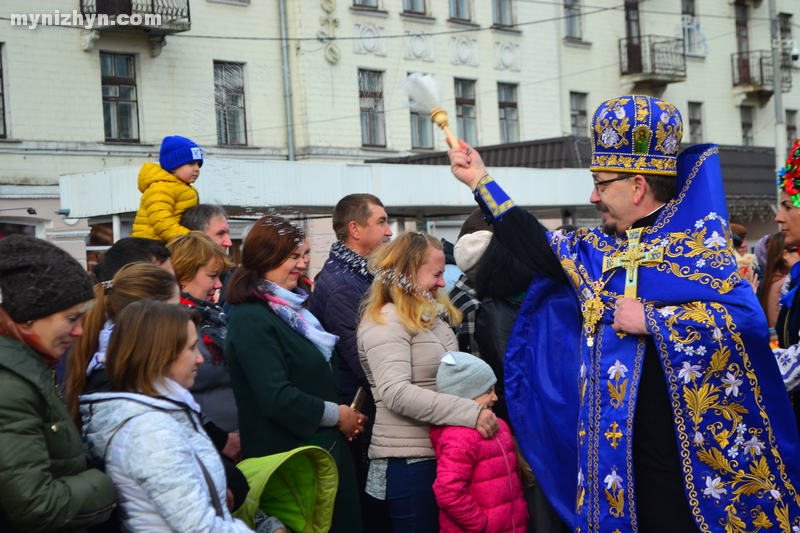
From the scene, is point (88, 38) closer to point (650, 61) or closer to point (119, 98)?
point (119, 98)

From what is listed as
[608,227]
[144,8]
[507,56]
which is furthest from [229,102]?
[608,227]

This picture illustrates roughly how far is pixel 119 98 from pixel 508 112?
33.8ft

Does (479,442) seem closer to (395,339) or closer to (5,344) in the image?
(395,339)

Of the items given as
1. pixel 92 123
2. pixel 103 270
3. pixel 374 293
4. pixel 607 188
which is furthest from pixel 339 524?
pixel 92 123

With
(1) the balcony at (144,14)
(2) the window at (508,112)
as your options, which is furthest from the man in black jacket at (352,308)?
(2) the window at (508,112)

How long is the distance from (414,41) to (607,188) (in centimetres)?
1900

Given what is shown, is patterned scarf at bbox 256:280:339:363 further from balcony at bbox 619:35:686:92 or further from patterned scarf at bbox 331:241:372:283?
balcony at bbox 619:35:686:92

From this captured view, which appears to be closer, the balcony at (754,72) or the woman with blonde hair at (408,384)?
the woman with blonde hair at (408,384)

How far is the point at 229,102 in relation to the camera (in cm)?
2016

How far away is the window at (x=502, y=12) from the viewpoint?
23609 mm

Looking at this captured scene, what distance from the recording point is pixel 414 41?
70.6 ft

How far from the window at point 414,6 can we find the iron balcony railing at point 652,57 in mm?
7179

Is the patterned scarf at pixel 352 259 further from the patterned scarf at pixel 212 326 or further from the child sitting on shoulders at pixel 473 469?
the child sitting on shoulders at pixel 473 469

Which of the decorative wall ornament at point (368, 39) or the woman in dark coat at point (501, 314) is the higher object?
the decorative wall ornament at point (368, 39)
